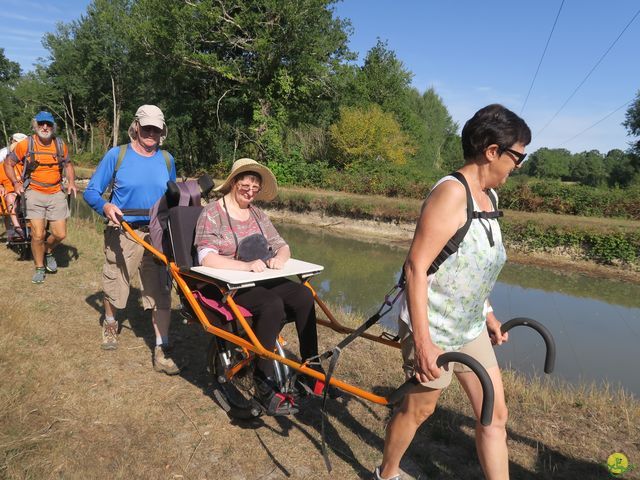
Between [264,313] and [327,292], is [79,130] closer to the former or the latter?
[327,292]

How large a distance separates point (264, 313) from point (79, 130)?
53777 mm

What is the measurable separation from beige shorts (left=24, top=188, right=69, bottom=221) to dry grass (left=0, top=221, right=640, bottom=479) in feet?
6.52

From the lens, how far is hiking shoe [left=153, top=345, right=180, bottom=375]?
13.4 ft

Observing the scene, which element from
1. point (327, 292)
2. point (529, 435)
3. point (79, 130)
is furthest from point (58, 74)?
point (529, 435)

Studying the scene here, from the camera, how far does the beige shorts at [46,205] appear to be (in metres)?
6.12

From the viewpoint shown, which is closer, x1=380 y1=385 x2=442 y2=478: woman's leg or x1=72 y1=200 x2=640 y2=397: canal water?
x1=380 y1=385 x2=442 y2=478: woman's leg

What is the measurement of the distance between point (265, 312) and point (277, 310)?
77 millimetres

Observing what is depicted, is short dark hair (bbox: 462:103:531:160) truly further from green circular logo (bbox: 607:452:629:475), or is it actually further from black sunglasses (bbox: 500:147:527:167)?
green circular logo (bbox: 607:452:629:475)

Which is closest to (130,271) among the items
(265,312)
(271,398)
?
(265,312)

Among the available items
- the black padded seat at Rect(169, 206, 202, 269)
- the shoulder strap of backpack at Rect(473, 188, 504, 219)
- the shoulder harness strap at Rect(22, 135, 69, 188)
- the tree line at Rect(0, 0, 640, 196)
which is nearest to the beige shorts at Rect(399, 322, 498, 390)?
the shoulder strap of backpack at Rect(473, 188, 504, 219)

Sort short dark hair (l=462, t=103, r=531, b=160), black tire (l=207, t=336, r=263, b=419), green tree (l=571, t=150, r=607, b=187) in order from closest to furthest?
short dark hair (l=462, t=103, r=531, b=160) → black tire (l=207, t=336, r=263, b=419) → green tree (l=571, t=150, r=607, b=187)

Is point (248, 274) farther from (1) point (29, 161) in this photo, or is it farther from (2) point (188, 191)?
(1) point (29, 161)

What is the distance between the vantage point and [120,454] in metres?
2.93

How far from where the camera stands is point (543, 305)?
9.83 meters
